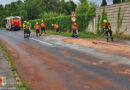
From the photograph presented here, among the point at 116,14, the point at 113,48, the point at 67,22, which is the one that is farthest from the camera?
the point at 67,22

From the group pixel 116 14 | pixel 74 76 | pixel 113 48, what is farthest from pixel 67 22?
pixel 74 76

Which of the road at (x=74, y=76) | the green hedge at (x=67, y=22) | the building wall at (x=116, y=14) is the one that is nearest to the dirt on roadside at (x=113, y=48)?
the road at (x=74, y=76)

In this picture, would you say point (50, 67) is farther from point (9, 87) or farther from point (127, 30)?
point (127, 30)

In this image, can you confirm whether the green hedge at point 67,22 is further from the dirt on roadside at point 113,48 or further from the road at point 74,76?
the road at point 74,76

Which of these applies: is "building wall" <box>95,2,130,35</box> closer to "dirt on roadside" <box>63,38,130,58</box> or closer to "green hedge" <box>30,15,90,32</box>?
"green hedge" <box>30,15,90,32</box>

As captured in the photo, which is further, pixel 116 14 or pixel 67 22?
pixel 67 22

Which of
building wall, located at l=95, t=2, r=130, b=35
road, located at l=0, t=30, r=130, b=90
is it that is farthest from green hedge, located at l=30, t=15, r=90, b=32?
road, located at l=0, t=30, r=130, b=90

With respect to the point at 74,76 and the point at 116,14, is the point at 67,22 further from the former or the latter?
the point at 74,76

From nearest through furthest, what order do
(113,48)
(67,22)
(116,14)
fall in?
(113,48)
(116,14)
(67,22)

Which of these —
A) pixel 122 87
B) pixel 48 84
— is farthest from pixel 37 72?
pixel 122 87

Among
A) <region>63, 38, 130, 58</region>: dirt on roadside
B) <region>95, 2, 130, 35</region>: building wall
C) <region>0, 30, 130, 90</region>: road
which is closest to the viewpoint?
<region>0, 30, 130, 90</region>: road

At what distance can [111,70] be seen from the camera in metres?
5.98

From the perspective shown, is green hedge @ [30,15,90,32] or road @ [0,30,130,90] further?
green hedge @ [30,15,90,32]

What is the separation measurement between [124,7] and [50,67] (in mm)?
11951
